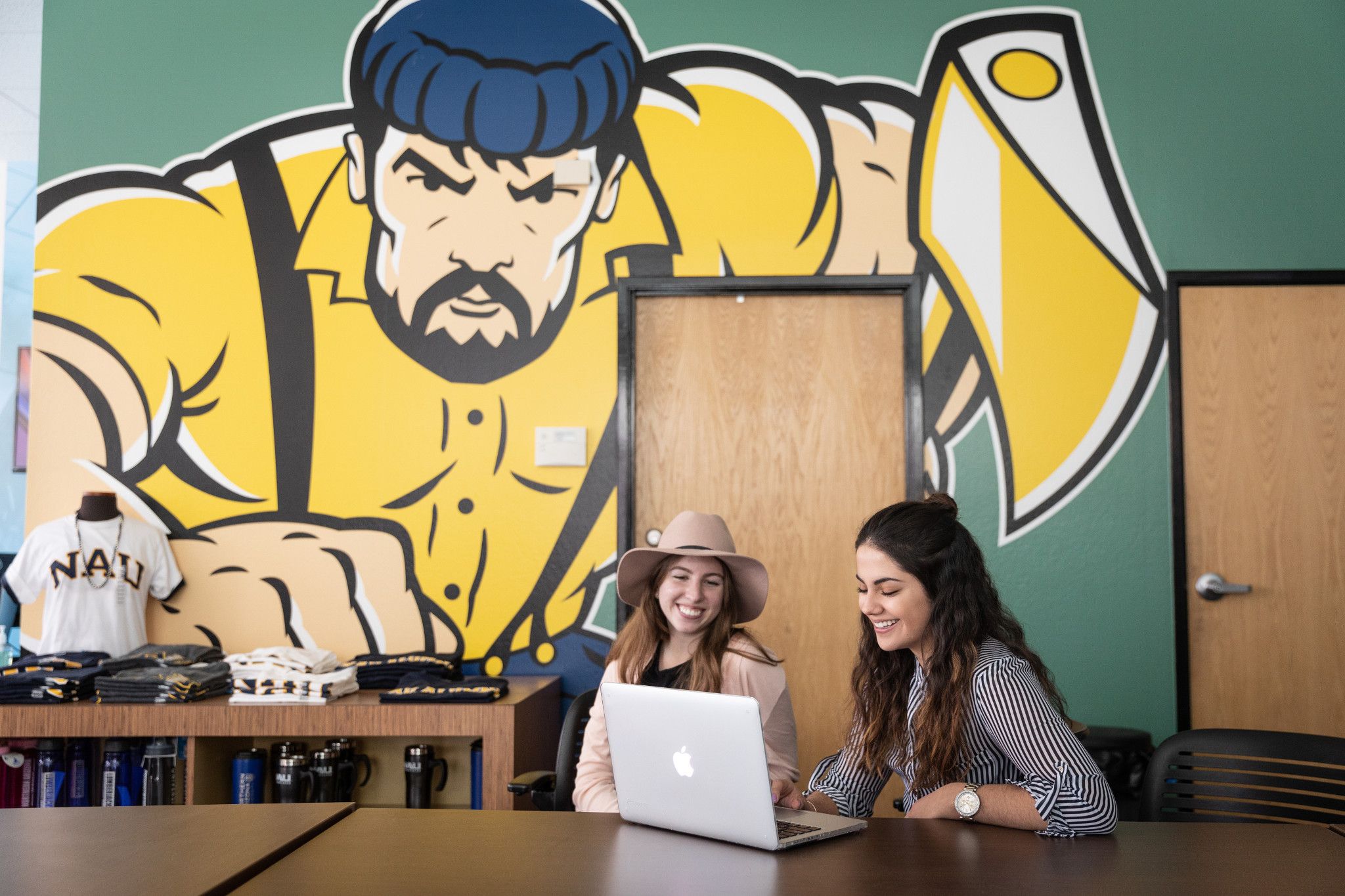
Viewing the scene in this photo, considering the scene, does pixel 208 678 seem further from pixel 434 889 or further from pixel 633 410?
pixel 434 889

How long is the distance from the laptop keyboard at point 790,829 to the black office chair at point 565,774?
1105 millimetres

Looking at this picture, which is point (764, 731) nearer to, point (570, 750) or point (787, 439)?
point (570, 750)

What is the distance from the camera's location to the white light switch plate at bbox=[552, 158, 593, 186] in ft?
12.4

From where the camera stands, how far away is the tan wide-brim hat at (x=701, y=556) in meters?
2.61

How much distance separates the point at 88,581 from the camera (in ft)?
11.8

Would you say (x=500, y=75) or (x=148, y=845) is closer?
(x=148, y=845)

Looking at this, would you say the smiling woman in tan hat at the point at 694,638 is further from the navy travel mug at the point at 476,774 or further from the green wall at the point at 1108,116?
the green wall at the point at 1108,116

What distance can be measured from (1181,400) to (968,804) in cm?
245

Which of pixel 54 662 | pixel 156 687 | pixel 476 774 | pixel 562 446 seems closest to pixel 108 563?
pixel 54 662

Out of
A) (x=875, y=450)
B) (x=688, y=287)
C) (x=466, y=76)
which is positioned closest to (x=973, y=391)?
(x=875, y=450)

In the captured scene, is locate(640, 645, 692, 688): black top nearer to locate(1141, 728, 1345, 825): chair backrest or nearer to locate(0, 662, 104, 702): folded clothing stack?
locate(1141, 728, 1345, 825): chair backrest

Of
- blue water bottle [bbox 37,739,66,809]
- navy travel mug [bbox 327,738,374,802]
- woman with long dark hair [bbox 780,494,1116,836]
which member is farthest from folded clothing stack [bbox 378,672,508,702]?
woman with long dark hair [bbox 780,494,1116,836]

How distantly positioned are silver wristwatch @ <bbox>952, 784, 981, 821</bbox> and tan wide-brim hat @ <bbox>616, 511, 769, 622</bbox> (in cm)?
90

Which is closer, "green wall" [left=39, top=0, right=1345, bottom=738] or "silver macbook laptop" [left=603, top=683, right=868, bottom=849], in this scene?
"silver macbook laptop" [left=603, top=683, right=868, bottom=849]
